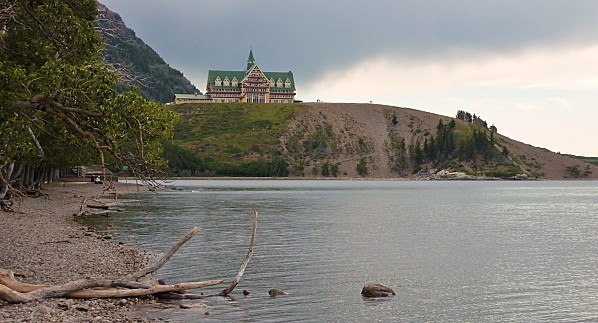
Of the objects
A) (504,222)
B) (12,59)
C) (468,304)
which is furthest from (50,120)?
(504,222)

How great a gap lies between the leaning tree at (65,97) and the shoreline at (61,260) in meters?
5.10

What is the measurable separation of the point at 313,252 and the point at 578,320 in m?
22.4

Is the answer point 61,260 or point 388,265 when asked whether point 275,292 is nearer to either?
point 61,260

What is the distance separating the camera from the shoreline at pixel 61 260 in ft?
68.1

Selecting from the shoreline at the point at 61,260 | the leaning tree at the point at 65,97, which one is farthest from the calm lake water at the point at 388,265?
the leaning tree at the point at 65,97

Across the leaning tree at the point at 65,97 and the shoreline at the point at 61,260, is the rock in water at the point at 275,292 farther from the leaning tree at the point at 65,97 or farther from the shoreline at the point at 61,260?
the leaning tree at the point at 65,97

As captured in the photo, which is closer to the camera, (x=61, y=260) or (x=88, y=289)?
(x=88, y=289)

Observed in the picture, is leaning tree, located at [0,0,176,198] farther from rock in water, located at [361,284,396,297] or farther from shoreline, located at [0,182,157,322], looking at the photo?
rock in water, located at [361,284,396,297]

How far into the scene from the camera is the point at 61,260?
109 feet

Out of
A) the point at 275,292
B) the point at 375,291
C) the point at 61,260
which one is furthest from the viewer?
the point at 61,260

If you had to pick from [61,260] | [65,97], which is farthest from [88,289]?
[61,260]

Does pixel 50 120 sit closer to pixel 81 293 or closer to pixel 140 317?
pixel 81 293

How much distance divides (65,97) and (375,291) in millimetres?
16612

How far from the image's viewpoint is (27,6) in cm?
2570
